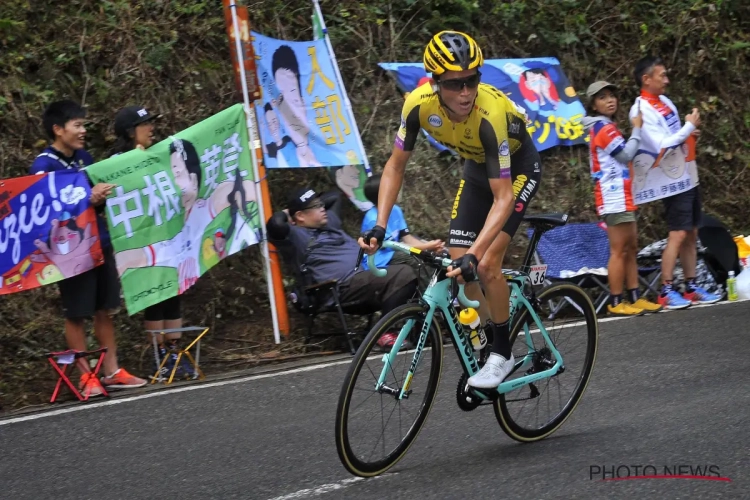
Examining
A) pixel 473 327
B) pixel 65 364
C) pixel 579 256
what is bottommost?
pixel 579 256

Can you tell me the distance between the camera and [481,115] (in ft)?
17.6

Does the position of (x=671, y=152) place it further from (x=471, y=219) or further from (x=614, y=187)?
(x=471, y=219)

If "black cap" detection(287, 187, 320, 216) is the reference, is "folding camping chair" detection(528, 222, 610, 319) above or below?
below

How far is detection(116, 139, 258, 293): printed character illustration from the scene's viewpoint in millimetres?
8453

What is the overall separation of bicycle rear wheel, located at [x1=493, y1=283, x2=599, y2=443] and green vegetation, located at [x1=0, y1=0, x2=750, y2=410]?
3404 mm

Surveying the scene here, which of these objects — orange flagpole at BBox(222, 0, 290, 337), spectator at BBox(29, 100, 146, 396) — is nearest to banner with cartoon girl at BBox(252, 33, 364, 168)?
orange flagpole at BBox(222, 0, 290, 337)

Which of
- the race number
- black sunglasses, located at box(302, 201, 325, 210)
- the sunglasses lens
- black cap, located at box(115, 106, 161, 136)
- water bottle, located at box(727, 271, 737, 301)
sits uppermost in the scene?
the sunglasses lens

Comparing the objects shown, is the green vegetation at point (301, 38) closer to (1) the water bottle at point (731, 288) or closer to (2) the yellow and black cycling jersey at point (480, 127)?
(1) the water bottle at point (731, 288)

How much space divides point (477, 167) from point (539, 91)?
707cm

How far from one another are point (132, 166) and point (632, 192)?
5015 millimetres

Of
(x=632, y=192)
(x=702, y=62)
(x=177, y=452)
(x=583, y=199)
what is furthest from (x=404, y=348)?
(x=702, y=62)

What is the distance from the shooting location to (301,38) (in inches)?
483

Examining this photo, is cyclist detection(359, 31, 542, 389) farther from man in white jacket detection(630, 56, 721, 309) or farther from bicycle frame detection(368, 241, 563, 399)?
man in white jacket detection(630, 56, 721, 309)

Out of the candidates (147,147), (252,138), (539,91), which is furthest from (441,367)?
(539,91)
